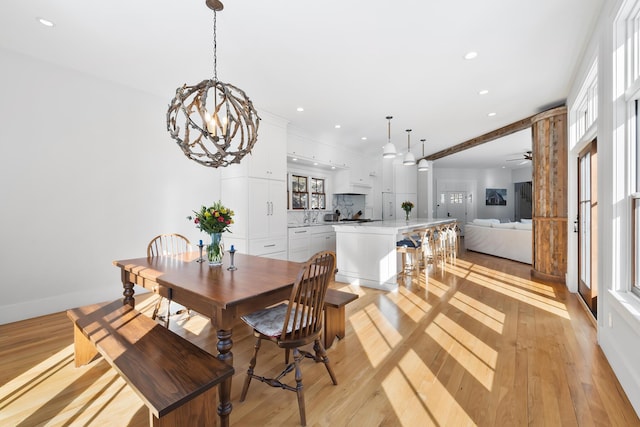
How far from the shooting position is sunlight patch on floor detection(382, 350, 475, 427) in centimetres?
157

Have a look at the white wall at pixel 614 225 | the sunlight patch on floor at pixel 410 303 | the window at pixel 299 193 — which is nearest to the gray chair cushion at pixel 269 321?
the sunlight patch on floor at pixel 410 303

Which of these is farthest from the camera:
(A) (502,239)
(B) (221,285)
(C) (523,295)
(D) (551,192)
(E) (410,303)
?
(A) (502,239)

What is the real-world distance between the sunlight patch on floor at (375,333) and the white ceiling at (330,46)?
2.72 meters

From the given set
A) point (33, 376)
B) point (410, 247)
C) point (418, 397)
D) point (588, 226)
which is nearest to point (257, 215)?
point (410, 247)

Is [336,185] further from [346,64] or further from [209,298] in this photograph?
[209,298]

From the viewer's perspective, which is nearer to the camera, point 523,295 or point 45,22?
point 45,22

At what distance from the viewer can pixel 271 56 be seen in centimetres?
289

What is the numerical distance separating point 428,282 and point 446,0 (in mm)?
3593

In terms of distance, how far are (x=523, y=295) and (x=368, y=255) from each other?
2061mm

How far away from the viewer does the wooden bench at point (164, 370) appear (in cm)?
121

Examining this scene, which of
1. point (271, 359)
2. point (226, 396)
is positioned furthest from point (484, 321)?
point (226, 396)

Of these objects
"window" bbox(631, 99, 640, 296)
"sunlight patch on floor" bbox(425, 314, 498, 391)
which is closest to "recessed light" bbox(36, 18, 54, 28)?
"sunlight patch on floor" bbox(425, 314, 498, 391)

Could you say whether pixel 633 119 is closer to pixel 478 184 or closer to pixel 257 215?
pixel 257 215

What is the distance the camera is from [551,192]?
14.0ft
